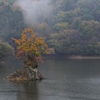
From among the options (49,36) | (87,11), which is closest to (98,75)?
(49,36)

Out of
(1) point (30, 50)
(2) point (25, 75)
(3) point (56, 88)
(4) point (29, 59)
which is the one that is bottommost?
(3) point (56, 88)

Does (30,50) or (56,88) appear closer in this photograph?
(56,88)

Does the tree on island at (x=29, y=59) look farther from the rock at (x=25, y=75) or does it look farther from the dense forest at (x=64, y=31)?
the dense forest at (x=64, y=31)

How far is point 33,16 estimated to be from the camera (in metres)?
196

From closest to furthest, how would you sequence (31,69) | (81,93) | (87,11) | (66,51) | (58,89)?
(81,93)
(58,89)
(31,69)
(66,51)
(87,11)

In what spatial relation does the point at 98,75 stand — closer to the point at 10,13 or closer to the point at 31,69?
the point at 31,69

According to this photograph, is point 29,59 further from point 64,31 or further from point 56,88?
point 64,31

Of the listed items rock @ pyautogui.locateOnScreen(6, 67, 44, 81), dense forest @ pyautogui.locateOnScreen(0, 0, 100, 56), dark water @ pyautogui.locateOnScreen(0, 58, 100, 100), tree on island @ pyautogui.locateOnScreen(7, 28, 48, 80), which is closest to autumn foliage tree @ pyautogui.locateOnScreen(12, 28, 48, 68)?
tree on island @ pyautogui.locateOnScreen(7, 28, 48, 80)

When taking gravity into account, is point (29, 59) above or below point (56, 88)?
above

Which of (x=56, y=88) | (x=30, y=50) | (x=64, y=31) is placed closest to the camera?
(x=56, y=88)

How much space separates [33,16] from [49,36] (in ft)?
72.8

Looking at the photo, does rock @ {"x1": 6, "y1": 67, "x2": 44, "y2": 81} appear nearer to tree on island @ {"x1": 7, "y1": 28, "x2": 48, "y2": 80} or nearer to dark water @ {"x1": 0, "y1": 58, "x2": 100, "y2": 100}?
tree on island @ {"x1": 7, "y1": 28, "x2": 48, "y2": 80}

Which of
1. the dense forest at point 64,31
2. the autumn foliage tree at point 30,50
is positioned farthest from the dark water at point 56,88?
the dense forest at point 64,31

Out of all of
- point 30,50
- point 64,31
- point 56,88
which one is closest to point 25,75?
point 30,50
